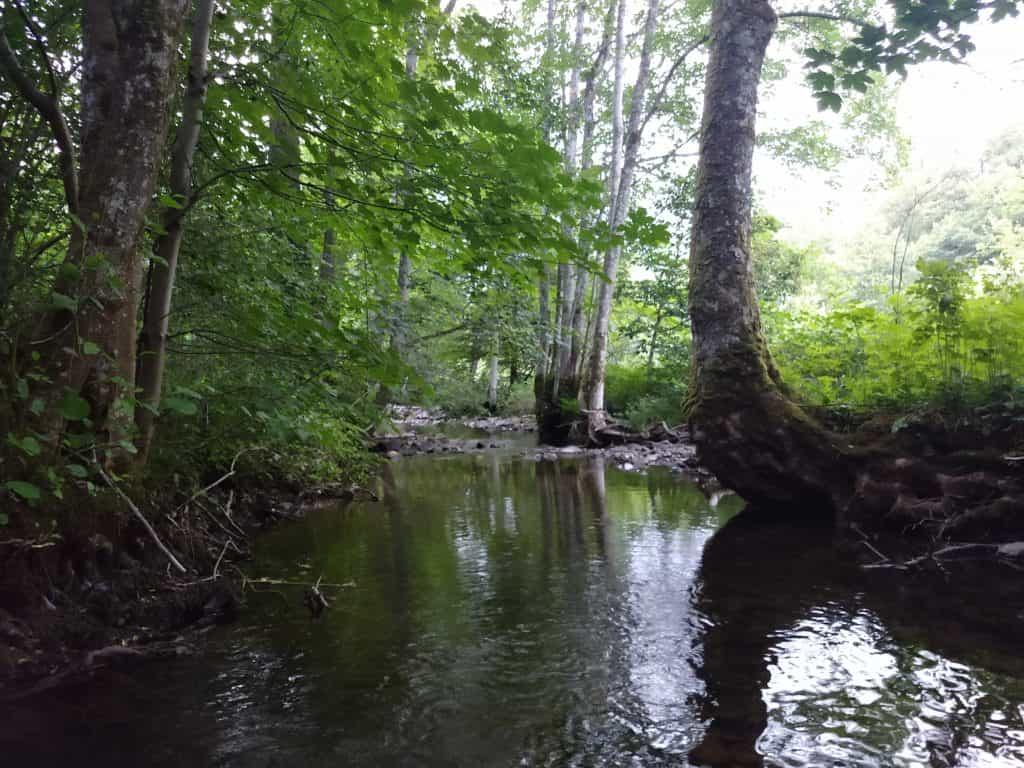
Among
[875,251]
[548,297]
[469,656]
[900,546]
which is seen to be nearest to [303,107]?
[469,656]

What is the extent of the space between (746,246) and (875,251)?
4832 centimetres

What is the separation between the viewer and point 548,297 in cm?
1597

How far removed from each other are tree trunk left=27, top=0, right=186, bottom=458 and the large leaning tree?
16.1ft

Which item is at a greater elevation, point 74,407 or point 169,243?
point 169,243

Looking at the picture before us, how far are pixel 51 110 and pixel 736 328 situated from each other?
18.0 feet

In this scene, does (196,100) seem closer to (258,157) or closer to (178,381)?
(258,157)

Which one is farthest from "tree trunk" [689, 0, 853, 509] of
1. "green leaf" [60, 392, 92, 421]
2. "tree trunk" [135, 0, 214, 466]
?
"green leaf" [60, 392, 92, 421]

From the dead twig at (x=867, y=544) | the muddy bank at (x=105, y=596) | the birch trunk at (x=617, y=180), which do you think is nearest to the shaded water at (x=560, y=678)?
the muddy bank at (x=105, y=596)

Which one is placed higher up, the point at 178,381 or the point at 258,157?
the point at 258,157

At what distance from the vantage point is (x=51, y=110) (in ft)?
8.93

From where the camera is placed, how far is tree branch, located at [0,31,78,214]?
2547 mm

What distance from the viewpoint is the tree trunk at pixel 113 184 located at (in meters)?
2.69

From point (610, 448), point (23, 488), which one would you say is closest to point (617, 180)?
point (610, 448)

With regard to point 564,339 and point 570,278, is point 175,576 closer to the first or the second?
point 564,339
